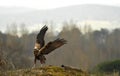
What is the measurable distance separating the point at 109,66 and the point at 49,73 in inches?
882

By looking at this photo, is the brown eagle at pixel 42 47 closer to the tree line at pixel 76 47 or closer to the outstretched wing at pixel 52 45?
the outstretched wing at pixel 52 45

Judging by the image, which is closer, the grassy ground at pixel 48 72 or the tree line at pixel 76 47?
the grassy ground at pixel 48 72

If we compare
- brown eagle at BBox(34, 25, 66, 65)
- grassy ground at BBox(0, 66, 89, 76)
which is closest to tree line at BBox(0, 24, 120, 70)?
grassy ground at BBox(0, 66, 89, 76)

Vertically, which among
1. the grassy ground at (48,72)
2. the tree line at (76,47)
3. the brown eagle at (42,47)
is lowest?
the grassy ground at (48,72)

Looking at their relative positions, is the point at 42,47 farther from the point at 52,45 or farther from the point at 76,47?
the point at 76,47

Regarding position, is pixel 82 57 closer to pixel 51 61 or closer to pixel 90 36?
pixel 51 61

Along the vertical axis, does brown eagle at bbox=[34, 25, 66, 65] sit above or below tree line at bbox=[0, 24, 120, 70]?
below

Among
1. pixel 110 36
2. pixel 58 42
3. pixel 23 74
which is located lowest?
pixel 23 74

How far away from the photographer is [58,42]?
358 inches

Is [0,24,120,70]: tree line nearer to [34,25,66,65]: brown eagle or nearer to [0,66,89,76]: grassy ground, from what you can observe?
[0,66,89,76]: grassy ground

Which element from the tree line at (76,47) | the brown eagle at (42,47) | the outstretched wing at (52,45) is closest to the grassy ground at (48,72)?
the brown eagle at (42,47)

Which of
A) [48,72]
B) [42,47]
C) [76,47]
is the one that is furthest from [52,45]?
[76,47]

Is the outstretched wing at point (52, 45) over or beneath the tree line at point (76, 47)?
beneath

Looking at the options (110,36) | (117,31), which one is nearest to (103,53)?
(110,36)
